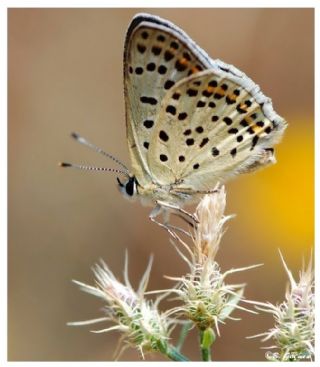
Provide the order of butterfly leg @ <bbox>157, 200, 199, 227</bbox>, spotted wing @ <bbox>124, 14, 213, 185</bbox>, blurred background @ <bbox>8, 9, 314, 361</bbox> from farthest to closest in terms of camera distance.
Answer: blurred background @ <bbox>8, 9, 314, 361</bbox>, spotted wing @ <bbox>124, 14, 213, 185</bbox>, butterfly leg @ <bbox>157, 200, 199, 227</bbox>

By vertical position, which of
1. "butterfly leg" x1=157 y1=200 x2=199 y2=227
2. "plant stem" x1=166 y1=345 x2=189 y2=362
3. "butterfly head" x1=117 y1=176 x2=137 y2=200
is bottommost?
"plant stem" x1=166 y1=345 x2=189 y2=362

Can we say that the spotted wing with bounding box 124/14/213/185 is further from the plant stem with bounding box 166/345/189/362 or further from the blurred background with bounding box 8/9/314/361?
the blurred background with bounding box 8/9/314/361

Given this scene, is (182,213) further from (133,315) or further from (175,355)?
(175,355)

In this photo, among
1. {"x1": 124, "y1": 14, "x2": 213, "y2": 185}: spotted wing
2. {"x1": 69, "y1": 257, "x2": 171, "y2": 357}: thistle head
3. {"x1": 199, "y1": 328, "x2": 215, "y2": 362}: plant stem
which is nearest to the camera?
{"x1": 199, "y1": 328, "x2": 215, "y2": 362}: plant stem

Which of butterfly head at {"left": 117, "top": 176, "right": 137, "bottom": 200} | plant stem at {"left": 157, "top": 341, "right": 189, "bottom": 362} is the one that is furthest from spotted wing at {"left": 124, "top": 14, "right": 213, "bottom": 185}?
plant stem at {"left": 157, "top": 341, "right": 189, "bottom": 362}

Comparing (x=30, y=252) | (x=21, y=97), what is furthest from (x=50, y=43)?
(x=30, y=252)

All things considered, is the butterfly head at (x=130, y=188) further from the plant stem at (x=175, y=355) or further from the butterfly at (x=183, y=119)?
the plant stem at (x=175, y=355)
